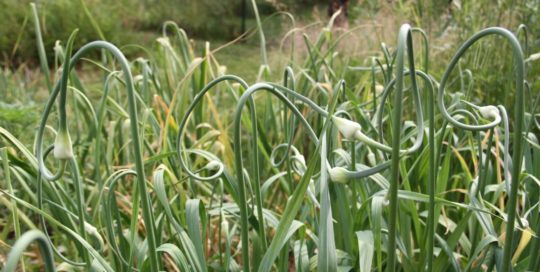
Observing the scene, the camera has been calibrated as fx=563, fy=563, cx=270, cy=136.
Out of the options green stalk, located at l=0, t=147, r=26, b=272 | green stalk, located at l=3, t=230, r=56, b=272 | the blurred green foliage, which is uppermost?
green stalk, located at l=3, t=230, r=56, b=272

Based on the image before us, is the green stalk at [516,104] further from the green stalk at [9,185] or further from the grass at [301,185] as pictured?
the green stalk at [9,185]

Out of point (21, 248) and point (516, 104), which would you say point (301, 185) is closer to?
point (516, 104)

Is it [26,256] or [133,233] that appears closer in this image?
[133,233]

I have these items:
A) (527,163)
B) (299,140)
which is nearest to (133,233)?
(527,163)

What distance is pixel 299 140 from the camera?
5.77ft

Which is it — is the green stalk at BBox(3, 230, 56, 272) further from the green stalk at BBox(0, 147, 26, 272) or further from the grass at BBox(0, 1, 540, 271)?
the green stalk at BBox(0, 147, 26, 272)

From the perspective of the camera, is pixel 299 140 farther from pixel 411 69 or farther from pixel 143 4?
pixel 143 4

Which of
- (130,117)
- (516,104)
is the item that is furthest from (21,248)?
(516,104)

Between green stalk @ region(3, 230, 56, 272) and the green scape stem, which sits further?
the green scape stem

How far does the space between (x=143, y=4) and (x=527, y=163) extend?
5.77 metres

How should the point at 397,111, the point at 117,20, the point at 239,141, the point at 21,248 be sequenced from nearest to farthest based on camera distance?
1. the point at 21,248
2. the point at 397,111
3. the point at 239,141
4. the point at 117,20

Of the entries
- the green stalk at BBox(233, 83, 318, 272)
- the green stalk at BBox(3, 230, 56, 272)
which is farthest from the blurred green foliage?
the green stalk at BBox(3, 230, 56, 272)

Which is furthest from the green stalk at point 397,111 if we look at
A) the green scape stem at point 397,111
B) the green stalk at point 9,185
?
the green stalk at point 9,185

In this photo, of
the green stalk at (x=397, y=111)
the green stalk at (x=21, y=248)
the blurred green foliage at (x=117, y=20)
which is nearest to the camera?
the green stalk at (x=21, y=248)
